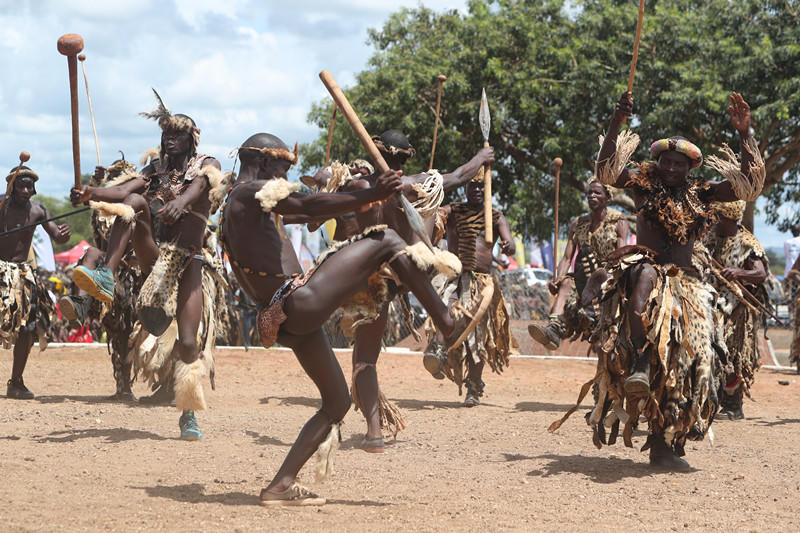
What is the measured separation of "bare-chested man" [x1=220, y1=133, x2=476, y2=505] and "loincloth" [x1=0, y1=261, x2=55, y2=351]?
15.6 ft

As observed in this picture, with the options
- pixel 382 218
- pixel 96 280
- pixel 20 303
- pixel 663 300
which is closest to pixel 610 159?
pixel 663 300

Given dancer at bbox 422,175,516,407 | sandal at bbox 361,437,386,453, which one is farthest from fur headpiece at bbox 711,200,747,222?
sandal at bbox 361,437,386,453

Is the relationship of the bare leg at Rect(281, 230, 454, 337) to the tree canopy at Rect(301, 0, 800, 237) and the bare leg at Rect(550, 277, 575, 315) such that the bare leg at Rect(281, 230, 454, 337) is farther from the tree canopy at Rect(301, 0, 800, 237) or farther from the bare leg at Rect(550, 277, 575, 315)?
the tree canopy at Rect(301, 0, 800, 237)

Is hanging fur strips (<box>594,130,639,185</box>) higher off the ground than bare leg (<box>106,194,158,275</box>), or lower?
higher

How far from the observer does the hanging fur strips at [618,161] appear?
6004 mm

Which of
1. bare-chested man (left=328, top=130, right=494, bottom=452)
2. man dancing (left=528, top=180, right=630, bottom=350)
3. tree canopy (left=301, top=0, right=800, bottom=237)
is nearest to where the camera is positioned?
bare-chested man (left=328, top=130, right=494, bottom=452)

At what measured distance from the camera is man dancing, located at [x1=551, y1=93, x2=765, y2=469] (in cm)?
587

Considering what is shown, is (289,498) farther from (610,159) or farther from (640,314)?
(610,159)

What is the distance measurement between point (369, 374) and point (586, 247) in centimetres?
304

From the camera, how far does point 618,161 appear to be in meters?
6.02

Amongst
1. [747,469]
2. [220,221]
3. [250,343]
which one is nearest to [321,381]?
[220,221]

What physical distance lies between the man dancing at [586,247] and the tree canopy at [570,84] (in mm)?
9565

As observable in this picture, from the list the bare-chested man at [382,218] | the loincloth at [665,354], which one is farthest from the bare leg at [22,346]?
the loincloth at [665,354]

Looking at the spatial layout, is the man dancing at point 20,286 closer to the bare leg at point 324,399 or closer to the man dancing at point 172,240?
the man dancing at point 172,240
